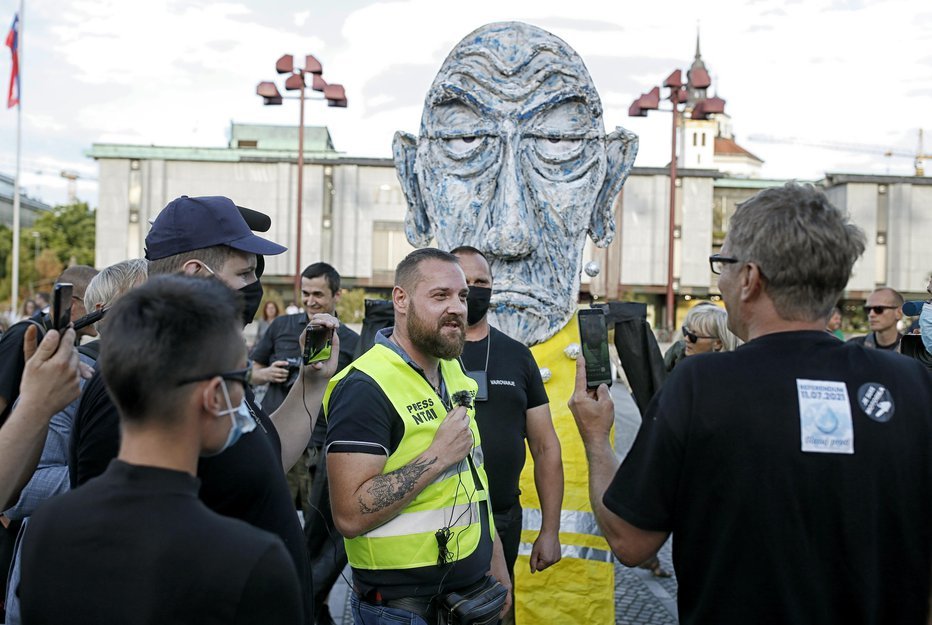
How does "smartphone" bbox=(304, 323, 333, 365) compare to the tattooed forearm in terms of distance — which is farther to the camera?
"smartphone" bbox=(304, 323, 333, 365)

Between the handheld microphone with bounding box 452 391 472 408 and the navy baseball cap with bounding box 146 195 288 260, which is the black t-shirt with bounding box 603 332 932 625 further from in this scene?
the navy baseball cap with bounding box 146 195 288 260

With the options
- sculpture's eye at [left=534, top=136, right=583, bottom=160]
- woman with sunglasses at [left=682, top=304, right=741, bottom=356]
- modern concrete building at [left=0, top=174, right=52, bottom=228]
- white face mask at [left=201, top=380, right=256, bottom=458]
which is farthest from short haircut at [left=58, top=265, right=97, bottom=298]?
modern concrete building at [left=0, top=174, right=52, bottom=228]

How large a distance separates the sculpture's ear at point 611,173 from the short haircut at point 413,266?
159 centimetres

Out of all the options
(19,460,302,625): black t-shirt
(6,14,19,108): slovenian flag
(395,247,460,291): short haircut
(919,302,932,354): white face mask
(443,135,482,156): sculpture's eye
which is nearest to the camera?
(19,460,302,625): black t-shirt

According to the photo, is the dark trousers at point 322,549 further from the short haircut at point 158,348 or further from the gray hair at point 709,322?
the short haircut at point 158,348

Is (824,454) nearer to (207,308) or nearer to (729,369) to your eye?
(729,369)

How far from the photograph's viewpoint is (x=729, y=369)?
1.95 meters

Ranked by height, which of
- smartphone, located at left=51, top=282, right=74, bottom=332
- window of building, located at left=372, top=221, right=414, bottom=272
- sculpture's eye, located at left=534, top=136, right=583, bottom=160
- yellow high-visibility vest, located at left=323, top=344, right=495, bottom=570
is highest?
window of building, located at left=372, top=221, right=414, bottom=272

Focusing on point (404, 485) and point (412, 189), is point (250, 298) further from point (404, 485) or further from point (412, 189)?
point (412, 189)

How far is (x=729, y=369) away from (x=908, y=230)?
35.4m

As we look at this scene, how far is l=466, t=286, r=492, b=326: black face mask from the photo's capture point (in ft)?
12.5

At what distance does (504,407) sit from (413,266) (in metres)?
0.85

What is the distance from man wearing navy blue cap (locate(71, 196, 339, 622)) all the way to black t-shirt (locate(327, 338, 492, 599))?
211 millimetres

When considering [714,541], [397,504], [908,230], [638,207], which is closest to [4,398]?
[397,504]
